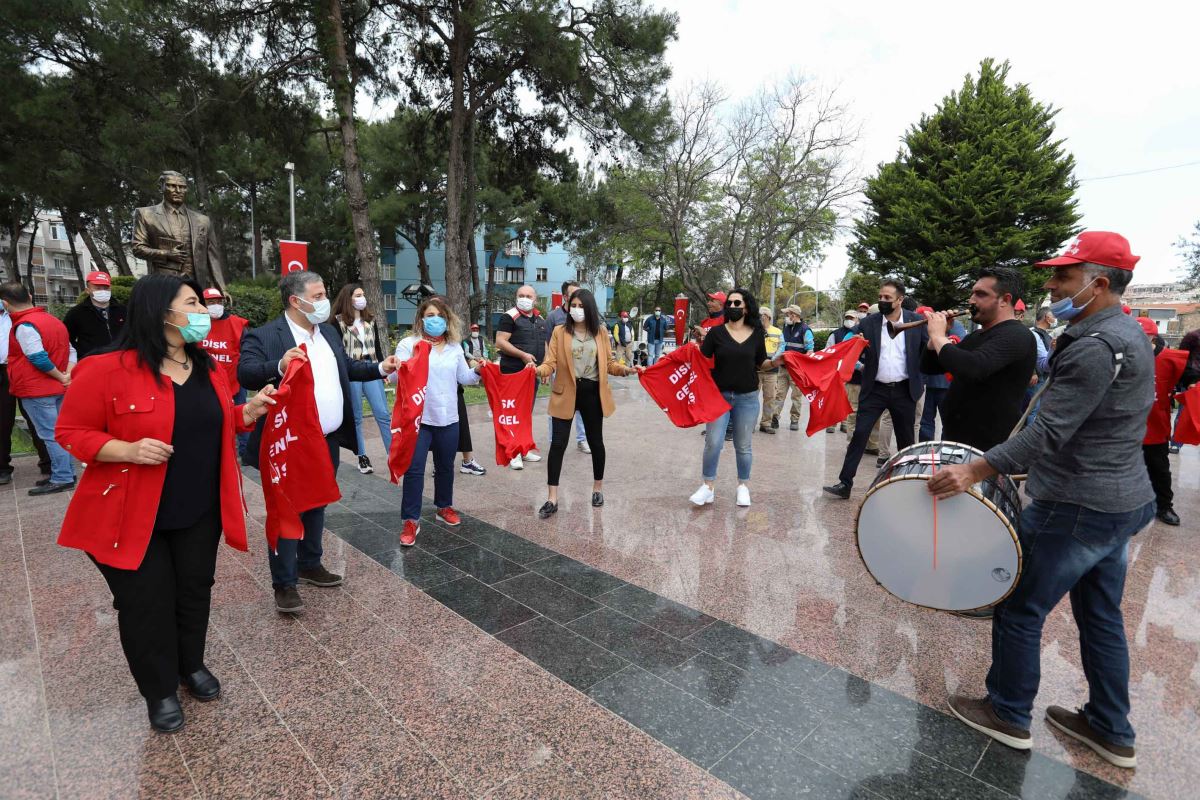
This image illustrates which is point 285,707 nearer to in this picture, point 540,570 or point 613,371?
point 540,570

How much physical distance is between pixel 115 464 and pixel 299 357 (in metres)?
0.97

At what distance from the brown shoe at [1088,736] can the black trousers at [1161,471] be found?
13.3 ft

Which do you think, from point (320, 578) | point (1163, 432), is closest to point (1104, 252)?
point (320, 578)

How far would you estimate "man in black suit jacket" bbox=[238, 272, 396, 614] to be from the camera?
334cm

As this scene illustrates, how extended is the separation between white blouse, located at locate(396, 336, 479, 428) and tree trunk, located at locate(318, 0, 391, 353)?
7482 millimetres

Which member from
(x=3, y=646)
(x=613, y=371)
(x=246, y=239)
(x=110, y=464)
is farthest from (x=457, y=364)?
→ (x=246, y=239)

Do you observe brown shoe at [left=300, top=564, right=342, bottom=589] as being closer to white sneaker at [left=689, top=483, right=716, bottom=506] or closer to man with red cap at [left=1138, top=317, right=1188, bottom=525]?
white sneaker at [left=689, top=483, right=716, bottom=506]

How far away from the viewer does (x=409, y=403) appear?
14.5 feet

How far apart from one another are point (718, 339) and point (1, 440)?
676 centimetres

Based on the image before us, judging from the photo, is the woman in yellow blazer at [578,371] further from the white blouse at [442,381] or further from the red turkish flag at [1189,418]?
the red turkish flag at [1189,418]

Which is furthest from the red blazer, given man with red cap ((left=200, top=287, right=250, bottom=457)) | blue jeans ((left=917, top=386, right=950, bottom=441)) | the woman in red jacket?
blue jeans ((left=917, top=386, right=950, bottom=441))

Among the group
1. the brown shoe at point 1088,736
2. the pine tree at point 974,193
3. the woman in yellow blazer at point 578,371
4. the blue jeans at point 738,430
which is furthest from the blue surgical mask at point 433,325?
the pine tree at point 974,193

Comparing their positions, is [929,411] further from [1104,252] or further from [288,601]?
[288,601]

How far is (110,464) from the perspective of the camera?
234cm
